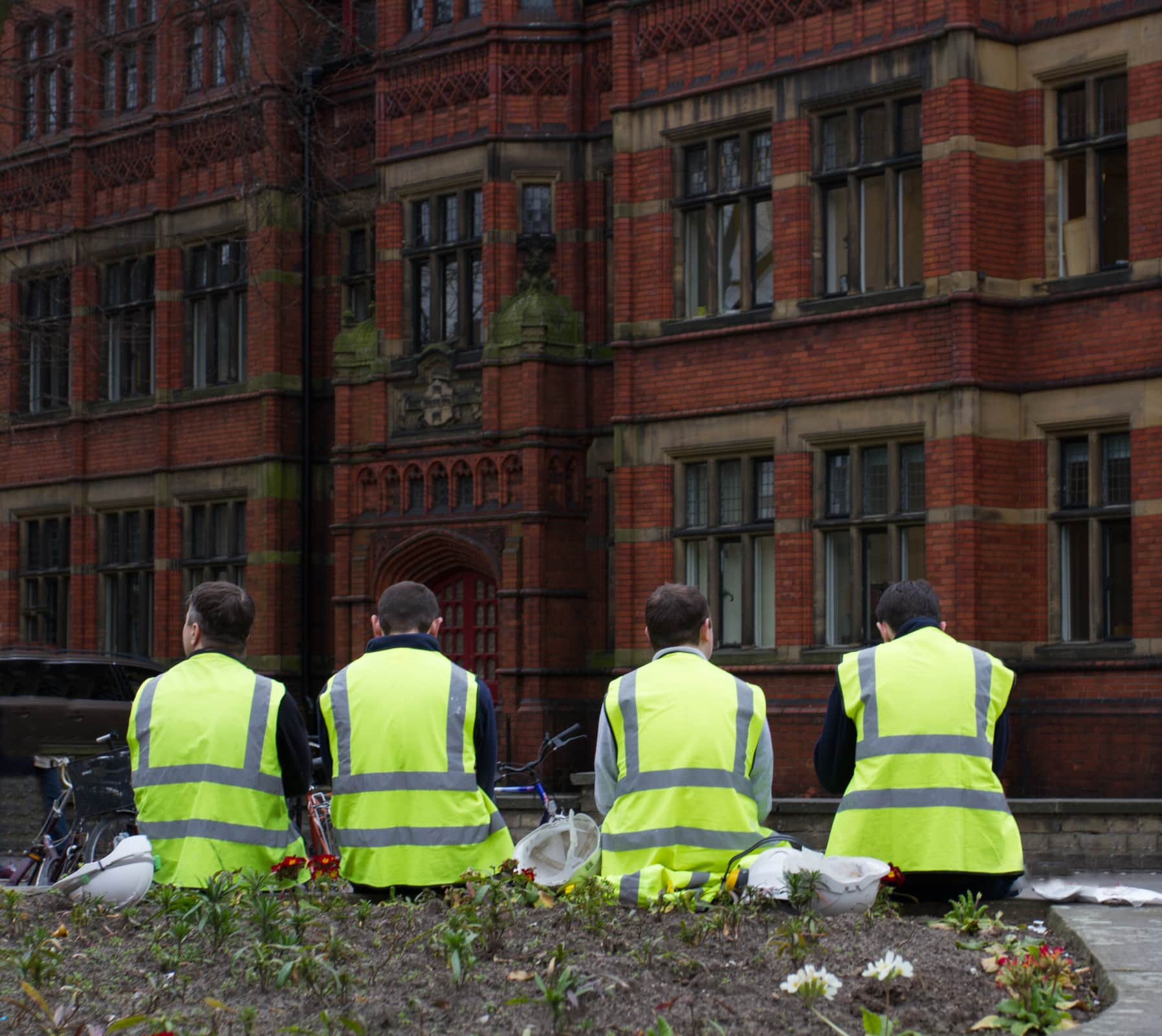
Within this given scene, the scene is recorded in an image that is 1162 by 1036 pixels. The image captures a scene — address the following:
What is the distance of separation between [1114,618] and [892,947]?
40.0 ft

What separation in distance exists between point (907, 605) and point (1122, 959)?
1921 mm

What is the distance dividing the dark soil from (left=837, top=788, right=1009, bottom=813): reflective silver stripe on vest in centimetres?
75

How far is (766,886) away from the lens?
737cm

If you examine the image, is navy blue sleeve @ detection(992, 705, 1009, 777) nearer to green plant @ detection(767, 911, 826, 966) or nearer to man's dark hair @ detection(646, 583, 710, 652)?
man's dark hair @ detection(646, 583, 710, 652)

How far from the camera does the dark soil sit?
227 inches

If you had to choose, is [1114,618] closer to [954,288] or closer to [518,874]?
[954,288]

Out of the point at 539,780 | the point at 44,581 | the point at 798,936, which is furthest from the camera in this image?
the point at 44,581

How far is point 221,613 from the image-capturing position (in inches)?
321

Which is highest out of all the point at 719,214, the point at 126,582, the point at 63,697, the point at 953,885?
the point at 719,214

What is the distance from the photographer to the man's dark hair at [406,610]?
8.27m

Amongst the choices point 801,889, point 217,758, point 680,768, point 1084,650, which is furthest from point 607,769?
point 1084,650

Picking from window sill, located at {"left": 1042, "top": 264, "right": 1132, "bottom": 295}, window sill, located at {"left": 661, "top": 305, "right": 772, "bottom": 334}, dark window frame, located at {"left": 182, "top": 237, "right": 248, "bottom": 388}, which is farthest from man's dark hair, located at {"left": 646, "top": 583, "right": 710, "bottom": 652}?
dark window frame, located at {"left": 182, "top": 237, "right": 248, "bottom": 388}

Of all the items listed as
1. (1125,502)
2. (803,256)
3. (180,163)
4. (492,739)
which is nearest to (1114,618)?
(1125,502)

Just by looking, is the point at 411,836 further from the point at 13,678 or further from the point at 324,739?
the point at 13,678
